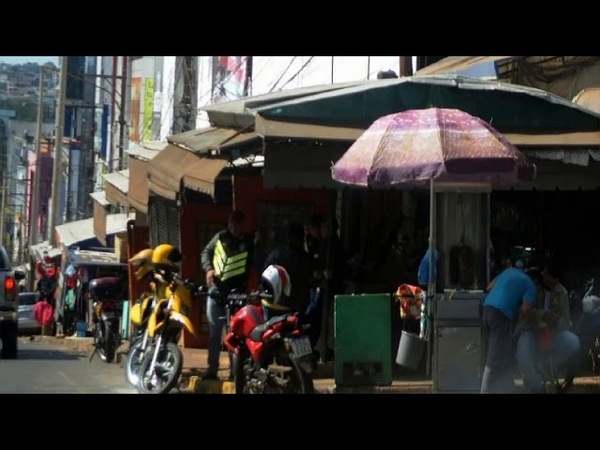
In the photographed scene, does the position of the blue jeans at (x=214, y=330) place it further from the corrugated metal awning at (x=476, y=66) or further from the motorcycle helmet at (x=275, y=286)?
the corrugated metal awning at (x=476, y=66)

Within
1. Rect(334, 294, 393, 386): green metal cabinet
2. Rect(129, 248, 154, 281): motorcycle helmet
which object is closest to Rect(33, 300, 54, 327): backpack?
Rect(129, 248, 154, 281): motorcycle helmet

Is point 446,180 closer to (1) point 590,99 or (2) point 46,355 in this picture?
(1) point 590,99

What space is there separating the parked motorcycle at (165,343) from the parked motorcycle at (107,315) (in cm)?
620

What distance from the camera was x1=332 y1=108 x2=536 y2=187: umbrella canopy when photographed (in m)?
10.0

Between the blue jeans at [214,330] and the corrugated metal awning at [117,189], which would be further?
the corrugated metal awning at [117,189]

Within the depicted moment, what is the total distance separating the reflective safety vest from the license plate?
6.68ft

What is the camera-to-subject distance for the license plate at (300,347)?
34.6ft

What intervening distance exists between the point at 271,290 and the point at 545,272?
276 cm

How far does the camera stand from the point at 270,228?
14.8 m

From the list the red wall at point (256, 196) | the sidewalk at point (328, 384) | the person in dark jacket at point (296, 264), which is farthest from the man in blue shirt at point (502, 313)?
the red wall at point (256, 196)

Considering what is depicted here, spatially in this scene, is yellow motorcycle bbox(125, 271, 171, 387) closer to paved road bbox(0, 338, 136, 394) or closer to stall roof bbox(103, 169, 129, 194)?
paved road bbox(0, 338, 136, 394)
